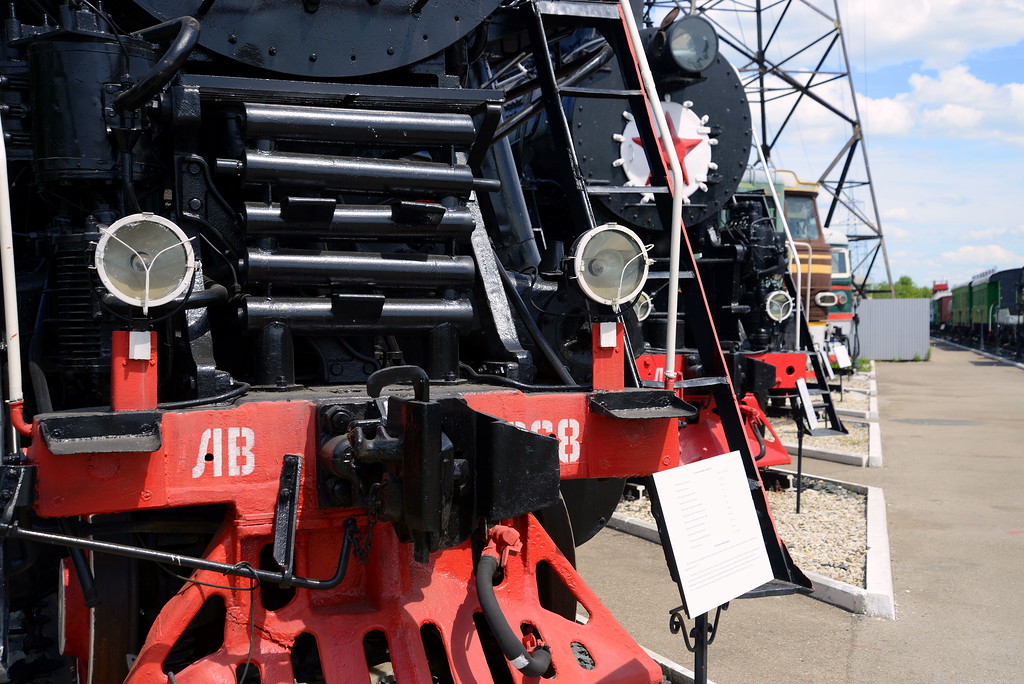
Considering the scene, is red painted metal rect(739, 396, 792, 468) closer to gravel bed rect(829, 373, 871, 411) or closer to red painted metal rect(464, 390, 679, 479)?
red painted metal rect(464, 390, 679, 479)

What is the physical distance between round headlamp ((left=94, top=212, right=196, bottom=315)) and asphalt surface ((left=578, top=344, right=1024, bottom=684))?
2752 millimetres

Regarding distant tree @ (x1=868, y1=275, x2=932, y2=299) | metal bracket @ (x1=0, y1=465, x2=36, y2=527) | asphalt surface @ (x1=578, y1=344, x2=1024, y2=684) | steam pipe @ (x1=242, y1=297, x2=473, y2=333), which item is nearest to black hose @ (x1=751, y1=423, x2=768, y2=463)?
asphalt surface @ (x1=578, y1=344, x2=1024, y2=684)

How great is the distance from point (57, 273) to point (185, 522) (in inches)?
35.9

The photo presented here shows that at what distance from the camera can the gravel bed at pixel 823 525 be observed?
18.2ft

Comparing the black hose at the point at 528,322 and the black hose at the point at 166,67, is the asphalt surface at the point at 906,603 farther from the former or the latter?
the black hose at the point at 166,67

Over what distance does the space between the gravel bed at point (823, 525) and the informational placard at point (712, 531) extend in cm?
214

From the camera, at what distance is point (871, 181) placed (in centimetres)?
2325

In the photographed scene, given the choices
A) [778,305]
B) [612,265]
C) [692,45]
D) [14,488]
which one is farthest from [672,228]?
[778,305]

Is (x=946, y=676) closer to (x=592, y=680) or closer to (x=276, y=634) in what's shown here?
(x=592, y=680)

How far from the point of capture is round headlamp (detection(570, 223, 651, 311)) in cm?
293

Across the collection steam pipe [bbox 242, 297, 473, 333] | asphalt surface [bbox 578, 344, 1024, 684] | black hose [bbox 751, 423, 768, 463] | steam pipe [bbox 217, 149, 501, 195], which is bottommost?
asphalt surface [bbox 578, 344, 1024, 684]

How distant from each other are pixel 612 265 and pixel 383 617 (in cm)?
131

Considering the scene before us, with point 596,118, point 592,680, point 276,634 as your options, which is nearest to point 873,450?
point 596,118

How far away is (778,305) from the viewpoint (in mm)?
7969
